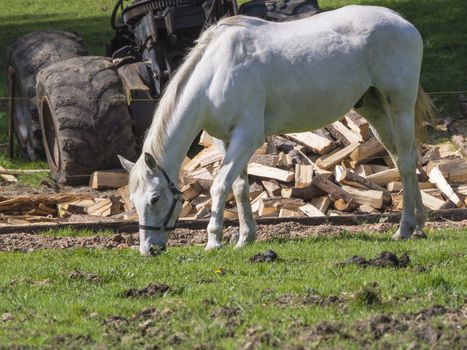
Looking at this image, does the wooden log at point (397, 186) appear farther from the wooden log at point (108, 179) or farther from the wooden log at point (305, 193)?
the wooden log at point (108, 179)

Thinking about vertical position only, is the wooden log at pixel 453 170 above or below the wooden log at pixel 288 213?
above

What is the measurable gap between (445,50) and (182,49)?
7990 millimetres

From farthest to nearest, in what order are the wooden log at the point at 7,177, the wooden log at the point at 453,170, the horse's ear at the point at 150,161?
the wooden log at the point at 7,177 → the wooden log at the point at 453,170 → the horse's ear at the point at 150,161

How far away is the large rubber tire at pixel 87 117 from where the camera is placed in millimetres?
15922

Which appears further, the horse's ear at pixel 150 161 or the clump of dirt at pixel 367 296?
the horse's ear at pixel 150 161

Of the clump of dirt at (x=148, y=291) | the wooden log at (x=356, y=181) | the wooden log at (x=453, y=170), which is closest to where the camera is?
the clump of dirt at (x=148, y=291)

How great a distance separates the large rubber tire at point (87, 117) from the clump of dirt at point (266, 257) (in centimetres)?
610

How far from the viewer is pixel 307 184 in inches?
574

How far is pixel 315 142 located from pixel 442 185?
1.87 m

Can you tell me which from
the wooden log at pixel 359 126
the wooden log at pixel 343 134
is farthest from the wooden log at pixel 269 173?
the wooden log at pixel 359 126

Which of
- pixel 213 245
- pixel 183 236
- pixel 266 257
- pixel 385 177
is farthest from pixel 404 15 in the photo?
pixel 266 257

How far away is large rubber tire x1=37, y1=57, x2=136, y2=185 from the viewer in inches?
627

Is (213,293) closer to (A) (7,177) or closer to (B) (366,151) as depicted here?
(B) (366,151)

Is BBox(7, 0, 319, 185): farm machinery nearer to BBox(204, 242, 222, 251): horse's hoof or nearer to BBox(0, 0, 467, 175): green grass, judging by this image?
BBox(0, 0, 467, 175): green grass
